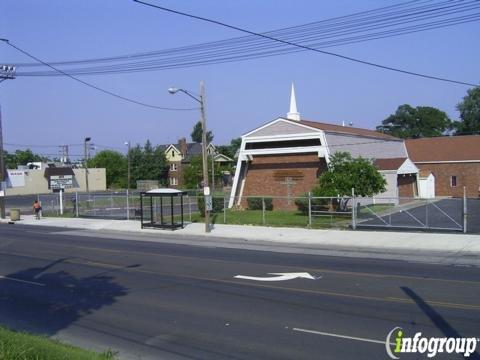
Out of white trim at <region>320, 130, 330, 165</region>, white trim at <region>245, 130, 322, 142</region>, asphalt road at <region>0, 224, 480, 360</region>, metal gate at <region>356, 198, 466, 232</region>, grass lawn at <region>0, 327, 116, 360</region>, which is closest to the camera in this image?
grass lawn at <region>0, 327, 116, 360</region>

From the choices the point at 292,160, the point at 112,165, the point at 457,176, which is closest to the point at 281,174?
the point at 292,160

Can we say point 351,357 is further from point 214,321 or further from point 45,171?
point 45,171

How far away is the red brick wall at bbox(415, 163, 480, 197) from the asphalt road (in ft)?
130

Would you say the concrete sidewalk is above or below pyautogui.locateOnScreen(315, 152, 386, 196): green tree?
below

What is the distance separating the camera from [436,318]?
9.87 metres

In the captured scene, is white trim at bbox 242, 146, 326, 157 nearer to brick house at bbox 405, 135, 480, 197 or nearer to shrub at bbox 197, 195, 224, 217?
shrub at bbox 197, 195, 224, 217

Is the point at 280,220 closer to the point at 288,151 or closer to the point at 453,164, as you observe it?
the point at 288,151

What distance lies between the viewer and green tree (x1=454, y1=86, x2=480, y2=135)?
312 feet

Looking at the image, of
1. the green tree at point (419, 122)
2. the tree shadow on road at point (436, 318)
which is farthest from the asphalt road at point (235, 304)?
the green tree at point (419, 122)

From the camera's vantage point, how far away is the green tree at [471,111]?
95000mm

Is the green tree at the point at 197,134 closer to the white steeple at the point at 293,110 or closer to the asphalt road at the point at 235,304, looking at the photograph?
the white steeple at the point at 293,110

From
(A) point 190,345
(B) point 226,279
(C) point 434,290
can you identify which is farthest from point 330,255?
(A) point 190,345

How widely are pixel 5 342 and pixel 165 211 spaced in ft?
129

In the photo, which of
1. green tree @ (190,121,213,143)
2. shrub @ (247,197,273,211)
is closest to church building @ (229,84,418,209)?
shrub @ (247,197,273,211)
